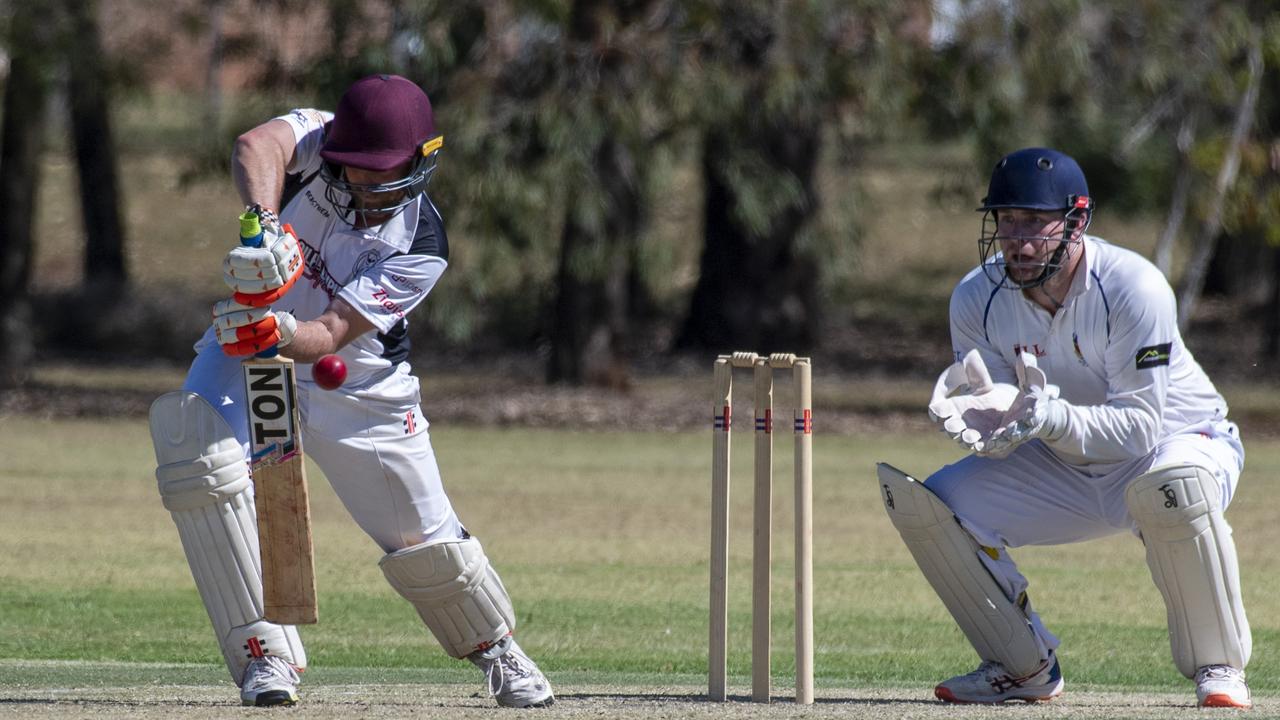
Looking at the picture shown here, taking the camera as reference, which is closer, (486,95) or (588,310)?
(486,95)

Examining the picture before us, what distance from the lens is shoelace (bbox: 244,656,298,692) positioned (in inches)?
175

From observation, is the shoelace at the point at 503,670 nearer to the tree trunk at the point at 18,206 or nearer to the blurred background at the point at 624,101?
the blurred background at the point at 624,101

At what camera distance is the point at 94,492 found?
10562mm

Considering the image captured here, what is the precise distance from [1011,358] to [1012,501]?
375 millimetres

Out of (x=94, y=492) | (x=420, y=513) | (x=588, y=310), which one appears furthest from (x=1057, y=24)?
(x=420, y=513)

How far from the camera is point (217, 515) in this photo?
4.45 metres

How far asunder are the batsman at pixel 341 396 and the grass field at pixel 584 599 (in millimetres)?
214

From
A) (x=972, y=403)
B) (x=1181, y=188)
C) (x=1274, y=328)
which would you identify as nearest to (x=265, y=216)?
(x=972, y=403)

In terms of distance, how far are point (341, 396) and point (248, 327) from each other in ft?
1.39

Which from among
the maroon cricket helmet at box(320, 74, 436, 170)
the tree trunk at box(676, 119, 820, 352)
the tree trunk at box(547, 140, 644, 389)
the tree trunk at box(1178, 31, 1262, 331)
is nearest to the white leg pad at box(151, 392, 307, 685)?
the maroon cricket helmet at box(320, 74, 436, 170)

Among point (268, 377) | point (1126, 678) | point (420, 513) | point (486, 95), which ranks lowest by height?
Answer: point (1126, 678)

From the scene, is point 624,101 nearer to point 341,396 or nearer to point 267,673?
point 341,396

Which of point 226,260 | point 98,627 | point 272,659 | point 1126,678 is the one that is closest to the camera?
point 226,260

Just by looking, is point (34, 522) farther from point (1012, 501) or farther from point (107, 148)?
point (107, 148)
